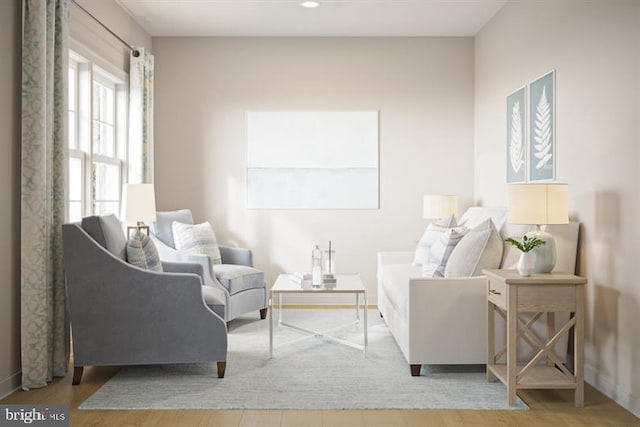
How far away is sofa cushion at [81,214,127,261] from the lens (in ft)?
12.5

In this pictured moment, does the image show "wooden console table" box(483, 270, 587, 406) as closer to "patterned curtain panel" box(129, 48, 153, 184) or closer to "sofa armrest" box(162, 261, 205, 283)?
"sofa armrest" box(162, 261, 205, 283)

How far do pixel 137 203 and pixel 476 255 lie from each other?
2.62 metres

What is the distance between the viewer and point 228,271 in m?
5.35

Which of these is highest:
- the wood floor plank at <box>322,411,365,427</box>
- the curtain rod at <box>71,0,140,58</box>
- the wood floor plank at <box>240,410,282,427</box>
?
the curtain rod at <box>71,0,140,58</box>

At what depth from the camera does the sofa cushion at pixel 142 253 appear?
155 inches

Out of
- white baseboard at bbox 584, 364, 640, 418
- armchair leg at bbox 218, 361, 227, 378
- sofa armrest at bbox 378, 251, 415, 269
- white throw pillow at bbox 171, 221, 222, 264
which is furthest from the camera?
sofa armrest at bbox 378, 251, 415, 269

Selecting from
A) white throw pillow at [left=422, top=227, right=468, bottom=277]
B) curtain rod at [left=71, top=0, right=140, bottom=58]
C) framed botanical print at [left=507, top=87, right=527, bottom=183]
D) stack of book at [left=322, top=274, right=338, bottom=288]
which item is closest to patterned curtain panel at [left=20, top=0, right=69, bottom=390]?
curtain rod at [left=71, top=0, right=140, bottom=58]

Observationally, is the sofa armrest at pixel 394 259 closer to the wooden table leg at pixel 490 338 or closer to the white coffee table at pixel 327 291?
the white coffee table at pixel 327 291

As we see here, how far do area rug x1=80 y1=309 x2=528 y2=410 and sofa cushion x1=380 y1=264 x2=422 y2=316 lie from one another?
0.37 meters

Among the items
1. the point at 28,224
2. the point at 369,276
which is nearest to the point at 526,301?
the point at 28,224

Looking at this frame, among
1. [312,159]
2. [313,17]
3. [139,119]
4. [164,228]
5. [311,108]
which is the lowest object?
[164,228]

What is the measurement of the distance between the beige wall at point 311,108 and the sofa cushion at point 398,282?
1078 mm

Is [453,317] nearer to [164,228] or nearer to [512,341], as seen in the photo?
[512,341]

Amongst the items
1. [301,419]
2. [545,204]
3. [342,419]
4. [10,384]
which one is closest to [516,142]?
[545,204]
